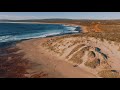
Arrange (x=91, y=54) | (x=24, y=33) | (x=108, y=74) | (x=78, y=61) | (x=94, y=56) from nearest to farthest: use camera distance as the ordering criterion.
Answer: (x=108, y=74) → (x=78, y=61) → (x=94, y=56) → (x=91, y=54) → (x=24, y=33)

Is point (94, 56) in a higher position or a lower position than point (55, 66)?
higher

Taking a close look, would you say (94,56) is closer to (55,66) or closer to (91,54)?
(91,54)

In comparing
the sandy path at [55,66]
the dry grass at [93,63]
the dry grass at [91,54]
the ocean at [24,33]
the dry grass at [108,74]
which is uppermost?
the dry grass at [91,54]

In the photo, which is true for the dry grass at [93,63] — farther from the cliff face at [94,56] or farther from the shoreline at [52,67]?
the shoreline at [52,67]

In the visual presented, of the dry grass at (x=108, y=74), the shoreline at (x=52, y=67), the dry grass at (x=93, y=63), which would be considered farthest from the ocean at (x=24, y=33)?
the dry grass at (x=108, y=74)

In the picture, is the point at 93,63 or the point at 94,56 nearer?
the point at 93,63

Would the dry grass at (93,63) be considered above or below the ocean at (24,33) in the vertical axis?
above

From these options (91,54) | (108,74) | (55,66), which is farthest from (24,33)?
(108,74)
